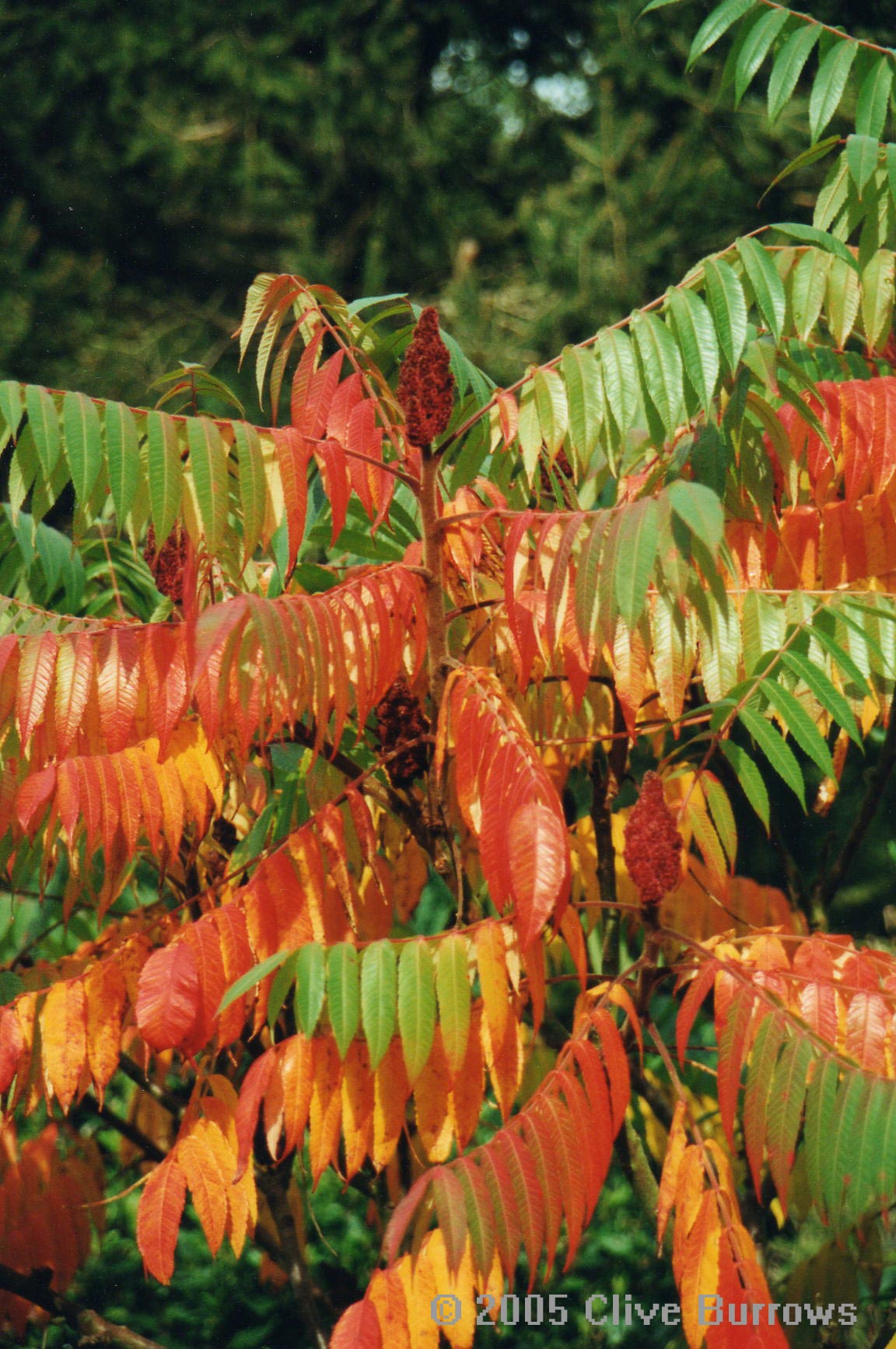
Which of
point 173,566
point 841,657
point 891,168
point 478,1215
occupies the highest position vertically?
point 891,168

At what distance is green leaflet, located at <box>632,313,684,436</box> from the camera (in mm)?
1950

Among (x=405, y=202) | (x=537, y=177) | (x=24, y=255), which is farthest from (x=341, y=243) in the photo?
(x=24, y=255)

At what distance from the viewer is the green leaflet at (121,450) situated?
6.06 ft

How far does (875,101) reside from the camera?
2.38 m

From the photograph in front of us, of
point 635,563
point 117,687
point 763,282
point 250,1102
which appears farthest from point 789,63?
point 250,1102

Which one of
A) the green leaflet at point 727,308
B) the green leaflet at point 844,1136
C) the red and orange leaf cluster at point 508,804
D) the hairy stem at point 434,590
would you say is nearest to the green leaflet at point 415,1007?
the red and orange leaf cluster at point 508,804

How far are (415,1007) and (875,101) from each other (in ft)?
5.73

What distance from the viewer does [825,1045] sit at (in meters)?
1.61

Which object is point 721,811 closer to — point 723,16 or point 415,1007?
point 415,1007

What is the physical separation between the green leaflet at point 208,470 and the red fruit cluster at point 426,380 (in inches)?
10.3

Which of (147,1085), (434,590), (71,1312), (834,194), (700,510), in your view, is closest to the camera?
(700,510)

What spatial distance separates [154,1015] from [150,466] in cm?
72

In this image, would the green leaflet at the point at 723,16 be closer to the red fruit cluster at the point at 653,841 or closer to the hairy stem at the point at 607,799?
the hairy stem at the point at 607,799

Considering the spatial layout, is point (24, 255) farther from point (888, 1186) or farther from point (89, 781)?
point (888, 1186)
